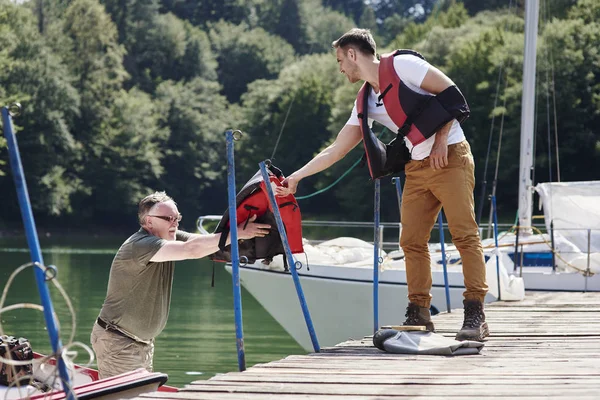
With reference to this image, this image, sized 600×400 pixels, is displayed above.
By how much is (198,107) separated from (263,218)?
65.7m

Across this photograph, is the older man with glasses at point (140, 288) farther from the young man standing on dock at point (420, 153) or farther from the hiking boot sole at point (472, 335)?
the hiking boot sole at point (472, 335)

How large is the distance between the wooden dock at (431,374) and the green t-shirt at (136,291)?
86cm

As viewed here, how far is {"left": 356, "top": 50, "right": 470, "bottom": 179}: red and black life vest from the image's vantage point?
554cm

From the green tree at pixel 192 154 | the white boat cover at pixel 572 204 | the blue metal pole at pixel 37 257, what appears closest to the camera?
the blue metal pole at pixel 37 257

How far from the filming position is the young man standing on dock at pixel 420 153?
5566 millimetres

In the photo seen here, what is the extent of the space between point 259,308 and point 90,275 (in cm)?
775

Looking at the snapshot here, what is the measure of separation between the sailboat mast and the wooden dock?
8114 millimetres

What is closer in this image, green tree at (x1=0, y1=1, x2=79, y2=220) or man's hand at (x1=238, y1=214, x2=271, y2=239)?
man's hand at (x1=238, y1=214, x2=271, y2=239)

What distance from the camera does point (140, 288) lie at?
218 inches

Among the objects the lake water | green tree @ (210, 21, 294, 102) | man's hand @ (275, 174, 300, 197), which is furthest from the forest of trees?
man's hand @ (275, 174, 300, 197)

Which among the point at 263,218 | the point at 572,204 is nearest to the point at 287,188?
the point at 263,218

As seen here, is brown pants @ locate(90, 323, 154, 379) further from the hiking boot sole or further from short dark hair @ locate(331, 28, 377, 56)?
short dark hair @ locate(331, 28, 377, 56)

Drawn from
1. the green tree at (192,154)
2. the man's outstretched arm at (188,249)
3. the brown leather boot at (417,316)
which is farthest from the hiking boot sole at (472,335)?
the green tree at (192,154)

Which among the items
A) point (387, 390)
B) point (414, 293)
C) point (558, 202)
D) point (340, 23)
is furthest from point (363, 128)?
point (340, 23)
